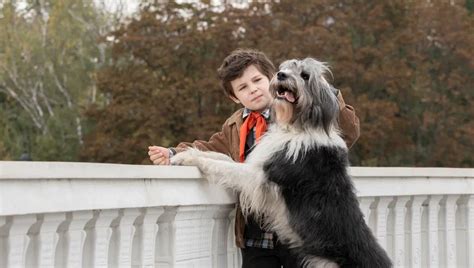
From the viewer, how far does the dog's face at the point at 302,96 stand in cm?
604

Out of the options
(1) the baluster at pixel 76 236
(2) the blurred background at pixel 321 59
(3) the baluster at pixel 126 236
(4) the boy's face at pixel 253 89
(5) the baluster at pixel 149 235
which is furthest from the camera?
(2) the blurred background at pixel 321 59

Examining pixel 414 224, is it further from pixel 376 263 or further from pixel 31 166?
pixel 31 166

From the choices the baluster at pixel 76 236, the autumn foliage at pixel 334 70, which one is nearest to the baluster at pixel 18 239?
the baluster at pixel 76 236

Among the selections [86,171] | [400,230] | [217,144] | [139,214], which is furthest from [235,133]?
[86,171]

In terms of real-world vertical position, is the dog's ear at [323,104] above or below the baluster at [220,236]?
above

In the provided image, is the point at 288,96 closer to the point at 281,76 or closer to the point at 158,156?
the point at 281,76

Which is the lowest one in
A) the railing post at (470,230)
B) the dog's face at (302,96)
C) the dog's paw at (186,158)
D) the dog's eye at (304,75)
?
the railing post at (470,230)

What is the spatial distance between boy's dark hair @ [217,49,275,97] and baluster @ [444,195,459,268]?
7.82 ft

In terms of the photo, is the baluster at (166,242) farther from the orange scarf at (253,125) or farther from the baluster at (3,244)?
the baluster at (3,244)

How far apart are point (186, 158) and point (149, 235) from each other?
1098 mm

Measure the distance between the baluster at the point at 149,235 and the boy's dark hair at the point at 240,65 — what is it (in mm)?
1362

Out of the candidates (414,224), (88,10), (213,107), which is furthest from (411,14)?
(414,224)

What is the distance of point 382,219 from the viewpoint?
24.6 feet

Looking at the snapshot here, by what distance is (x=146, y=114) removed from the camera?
42.3m
